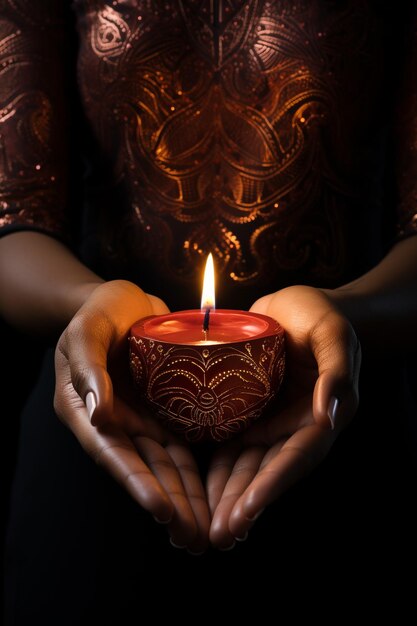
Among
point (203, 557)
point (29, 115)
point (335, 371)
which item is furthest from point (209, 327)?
point (29, 115)

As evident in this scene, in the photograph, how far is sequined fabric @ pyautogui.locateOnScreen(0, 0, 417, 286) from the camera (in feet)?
2.99

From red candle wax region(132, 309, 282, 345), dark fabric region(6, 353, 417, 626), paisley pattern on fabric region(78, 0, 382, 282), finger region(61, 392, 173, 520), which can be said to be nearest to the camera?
finger region(61, 392, 173, 520)

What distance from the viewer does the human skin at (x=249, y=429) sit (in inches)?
21.4

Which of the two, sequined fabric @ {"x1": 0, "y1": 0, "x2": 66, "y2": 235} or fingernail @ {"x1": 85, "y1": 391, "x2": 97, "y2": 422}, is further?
sequined fabric @ {"x1": 0, "y1": 0, "x2": 66, "y2": 235}

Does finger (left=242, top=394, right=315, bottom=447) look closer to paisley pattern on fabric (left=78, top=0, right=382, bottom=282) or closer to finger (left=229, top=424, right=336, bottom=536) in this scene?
finger (left=229, top=424, right=336, bottom=536)

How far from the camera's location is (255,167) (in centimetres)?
93

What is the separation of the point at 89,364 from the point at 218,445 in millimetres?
172

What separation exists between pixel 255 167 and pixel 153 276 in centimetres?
20

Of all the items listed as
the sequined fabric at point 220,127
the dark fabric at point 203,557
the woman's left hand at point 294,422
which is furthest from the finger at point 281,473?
the sequined fabric at point 220,127

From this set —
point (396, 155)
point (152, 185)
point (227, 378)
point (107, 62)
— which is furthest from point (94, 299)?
point (396, 155)

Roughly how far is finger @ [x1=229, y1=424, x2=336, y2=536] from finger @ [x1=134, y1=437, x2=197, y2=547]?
0.12 ft

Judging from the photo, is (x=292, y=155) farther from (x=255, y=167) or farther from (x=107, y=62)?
(x=107, y=62)

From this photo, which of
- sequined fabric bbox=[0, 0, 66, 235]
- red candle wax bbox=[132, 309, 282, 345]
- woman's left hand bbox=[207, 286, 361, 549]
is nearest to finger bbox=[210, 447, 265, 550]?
woman's left hand bbox=[207, 286, 361, 549]

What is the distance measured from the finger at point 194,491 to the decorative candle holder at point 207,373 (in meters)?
0.02
